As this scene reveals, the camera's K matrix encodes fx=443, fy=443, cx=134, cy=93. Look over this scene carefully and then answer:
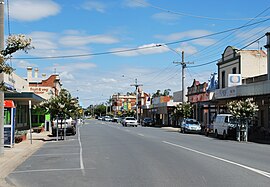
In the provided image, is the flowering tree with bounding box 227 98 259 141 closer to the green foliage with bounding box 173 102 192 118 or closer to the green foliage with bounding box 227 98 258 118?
the green foliage with bounding box 227 98 258 118

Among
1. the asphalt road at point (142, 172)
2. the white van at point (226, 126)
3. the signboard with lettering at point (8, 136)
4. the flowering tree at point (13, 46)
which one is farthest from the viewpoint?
the white van at point (226, 126)

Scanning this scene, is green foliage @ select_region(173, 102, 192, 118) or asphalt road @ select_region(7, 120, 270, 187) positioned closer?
asphalt road @ select_region(7, 120, 270, 187)

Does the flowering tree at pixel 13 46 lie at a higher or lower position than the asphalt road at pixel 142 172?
higher

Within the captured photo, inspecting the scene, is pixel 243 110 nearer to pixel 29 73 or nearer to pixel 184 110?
pixel 184 110

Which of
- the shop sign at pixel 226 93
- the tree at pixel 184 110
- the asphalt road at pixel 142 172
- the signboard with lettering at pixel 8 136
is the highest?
the shop sign at pixel 226 93

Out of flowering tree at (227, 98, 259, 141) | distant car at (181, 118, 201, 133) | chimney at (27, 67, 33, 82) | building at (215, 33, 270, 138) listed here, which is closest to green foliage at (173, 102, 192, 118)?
building at (215, 33, 270, 138)

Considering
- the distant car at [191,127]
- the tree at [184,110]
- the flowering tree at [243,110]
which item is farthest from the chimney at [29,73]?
the flowering tree at [243,110]

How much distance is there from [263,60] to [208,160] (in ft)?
112

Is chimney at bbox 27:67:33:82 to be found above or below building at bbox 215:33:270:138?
above

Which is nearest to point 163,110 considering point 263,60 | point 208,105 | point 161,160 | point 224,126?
point 208,105

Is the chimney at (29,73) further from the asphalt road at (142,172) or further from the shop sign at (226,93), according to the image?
the asphalt road at (142,172)

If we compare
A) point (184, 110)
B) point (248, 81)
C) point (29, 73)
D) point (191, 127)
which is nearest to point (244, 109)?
point (248, 81)

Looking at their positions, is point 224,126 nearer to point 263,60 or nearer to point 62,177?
point 263,60

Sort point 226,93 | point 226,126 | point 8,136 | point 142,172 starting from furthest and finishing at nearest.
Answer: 1. point 226,93
2. point 226,126
3. point 8,136
4. point 142,172
